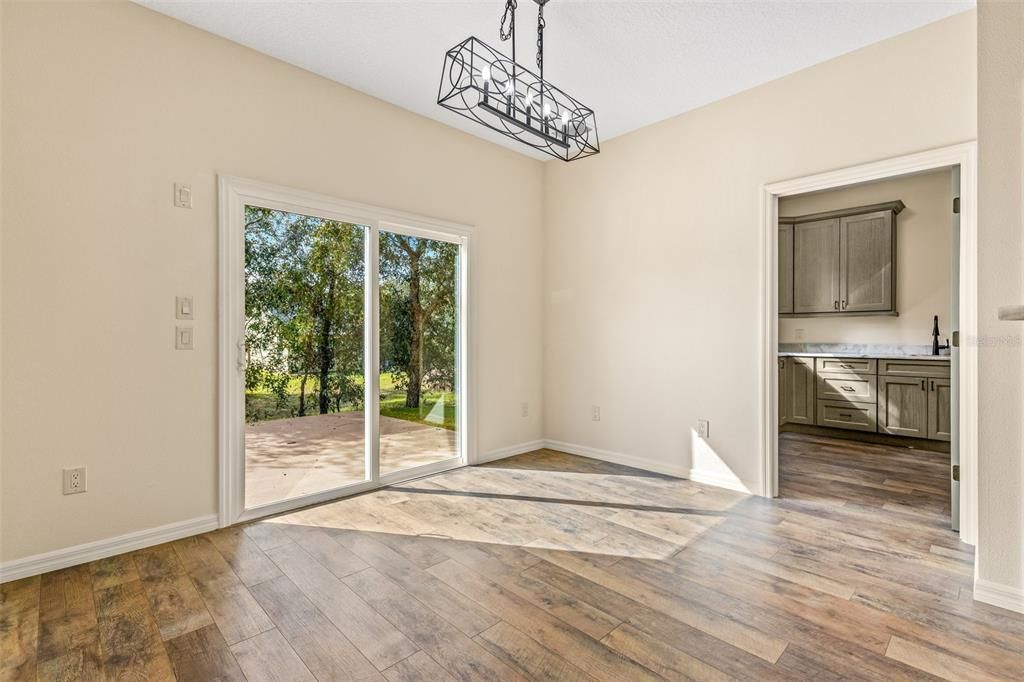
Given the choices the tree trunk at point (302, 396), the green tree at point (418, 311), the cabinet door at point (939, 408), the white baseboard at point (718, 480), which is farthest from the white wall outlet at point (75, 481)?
the cabinet door at point (939, 408)

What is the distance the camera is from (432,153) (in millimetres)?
3910

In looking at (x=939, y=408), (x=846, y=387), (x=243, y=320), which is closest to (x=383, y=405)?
(x=243, y=320)

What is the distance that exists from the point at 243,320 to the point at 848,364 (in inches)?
221

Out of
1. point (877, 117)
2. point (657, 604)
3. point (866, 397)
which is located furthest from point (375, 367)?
point (866, 397)

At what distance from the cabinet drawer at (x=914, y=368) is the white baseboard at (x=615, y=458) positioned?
274 cm

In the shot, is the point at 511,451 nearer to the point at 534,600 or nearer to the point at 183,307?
the point at 534,600

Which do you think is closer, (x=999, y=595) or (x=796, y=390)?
(x=999, y=595)

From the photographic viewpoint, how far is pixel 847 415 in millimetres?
5117

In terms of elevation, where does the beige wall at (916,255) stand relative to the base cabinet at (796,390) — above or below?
above

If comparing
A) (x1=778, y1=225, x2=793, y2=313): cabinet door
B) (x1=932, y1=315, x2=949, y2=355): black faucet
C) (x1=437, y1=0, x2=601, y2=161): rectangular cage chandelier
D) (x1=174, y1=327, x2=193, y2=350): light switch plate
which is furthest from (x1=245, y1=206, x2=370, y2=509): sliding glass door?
(x1=932, y1=315, x2=949, y2=355): black faucet

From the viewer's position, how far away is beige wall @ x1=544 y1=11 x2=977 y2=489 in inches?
112

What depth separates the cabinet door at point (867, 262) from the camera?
5098 millimetres

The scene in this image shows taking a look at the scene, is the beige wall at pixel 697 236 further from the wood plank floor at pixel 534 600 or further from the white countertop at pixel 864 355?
the white countertop at pixel 864 355

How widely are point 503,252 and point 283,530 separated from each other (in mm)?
2825
